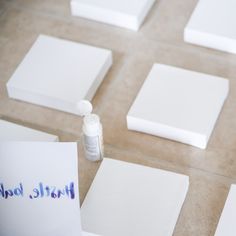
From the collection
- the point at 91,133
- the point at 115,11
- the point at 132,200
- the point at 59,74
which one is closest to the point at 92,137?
the point at 91,133

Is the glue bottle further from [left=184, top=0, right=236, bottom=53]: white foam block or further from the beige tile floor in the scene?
[left=184, top=0, right=236, bottom=53]: white foam block

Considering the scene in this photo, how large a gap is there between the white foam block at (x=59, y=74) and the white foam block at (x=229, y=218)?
370 millimetres

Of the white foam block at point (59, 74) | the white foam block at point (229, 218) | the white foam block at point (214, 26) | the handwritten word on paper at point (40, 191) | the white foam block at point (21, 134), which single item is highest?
the handwritten word on paper at point (40, 191)

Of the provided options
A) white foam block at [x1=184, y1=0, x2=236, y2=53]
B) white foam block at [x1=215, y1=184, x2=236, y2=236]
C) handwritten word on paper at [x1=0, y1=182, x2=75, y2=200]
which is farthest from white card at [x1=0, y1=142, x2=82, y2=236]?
white foam block at [x1=184, y1=0, x2=236, y2=53]

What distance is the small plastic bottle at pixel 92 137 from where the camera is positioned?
3.85 ft

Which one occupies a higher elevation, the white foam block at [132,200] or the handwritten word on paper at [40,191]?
the handwritten word on paper at [40,191]

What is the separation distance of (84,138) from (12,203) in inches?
8.0

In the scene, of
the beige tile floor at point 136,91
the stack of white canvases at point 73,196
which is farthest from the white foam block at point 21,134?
the stack of white canvases at point 73,196

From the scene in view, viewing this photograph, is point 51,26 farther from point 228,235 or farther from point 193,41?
point 228,235

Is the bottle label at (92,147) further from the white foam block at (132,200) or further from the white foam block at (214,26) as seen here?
the white foam block at (214,26)

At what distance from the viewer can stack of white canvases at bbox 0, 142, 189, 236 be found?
1.05 meters

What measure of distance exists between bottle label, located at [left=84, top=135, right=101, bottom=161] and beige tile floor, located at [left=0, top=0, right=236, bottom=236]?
0.02 m

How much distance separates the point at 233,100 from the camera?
1.36 m

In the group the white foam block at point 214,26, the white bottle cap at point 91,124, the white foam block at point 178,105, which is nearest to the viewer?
the white bottle cap at point 91,124
